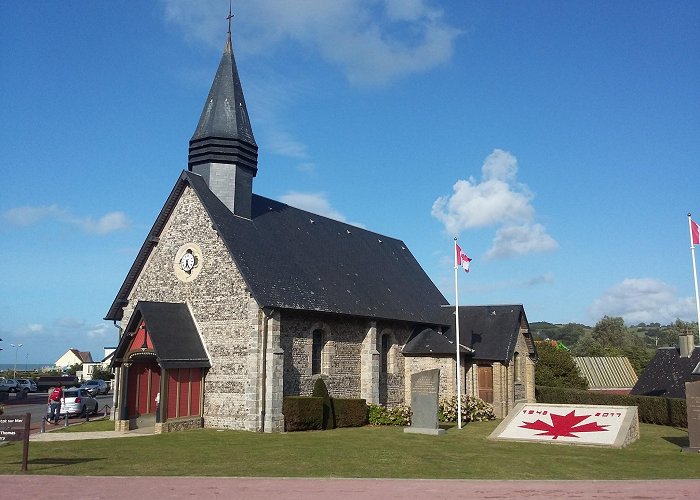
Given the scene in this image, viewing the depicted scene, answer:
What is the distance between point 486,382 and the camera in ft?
109

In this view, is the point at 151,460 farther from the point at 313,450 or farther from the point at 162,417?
the point at 162,417

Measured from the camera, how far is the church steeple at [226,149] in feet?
91.8

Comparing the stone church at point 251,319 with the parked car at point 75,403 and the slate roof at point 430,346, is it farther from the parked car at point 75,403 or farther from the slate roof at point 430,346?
the parked car at point 75,403

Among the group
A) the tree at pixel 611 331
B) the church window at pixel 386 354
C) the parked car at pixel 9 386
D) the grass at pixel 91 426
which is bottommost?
the parked car at pixel 9 386

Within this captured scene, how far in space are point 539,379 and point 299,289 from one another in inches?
850

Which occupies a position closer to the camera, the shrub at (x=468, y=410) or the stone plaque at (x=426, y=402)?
the stone plaque at (x=426, y=402)

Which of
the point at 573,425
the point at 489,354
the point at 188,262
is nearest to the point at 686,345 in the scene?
the point at 489,354

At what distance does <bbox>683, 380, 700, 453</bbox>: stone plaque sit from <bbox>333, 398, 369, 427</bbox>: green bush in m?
12.8

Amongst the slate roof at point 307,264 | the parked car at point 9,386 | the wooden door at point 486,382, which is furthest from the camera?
the parked car at point 9,386

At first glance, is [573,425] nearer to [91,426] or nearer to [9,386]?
[91,426]

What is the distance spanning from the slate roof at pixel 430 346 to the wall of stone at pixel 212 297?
1109cm

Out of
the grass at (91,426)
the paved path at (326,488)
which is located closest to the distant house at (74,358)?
the grass at (91,426)

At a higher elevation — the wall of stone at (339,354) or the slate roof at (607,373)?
the wall of stone at (339,354)

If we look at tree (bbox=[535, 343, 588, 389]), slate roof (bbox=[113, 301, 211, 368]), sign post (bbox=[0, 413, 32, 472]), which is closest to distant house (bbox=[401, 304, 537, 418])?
tree (bbox=[535, 343, 588, 389])
